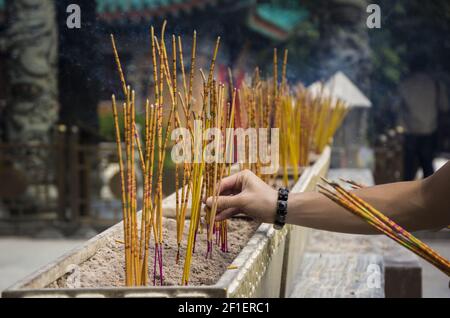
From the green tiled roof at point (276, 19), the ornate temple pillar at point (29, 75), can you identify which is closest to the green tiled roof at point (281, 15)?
the green tiled roof at point (276, 19)

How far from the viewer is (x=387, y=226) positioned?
3.71 ft

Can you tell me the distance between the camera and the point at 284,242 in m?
1.72

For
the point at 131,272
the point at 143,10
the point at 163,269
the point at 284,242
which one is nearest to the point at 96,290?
the point at 131,272

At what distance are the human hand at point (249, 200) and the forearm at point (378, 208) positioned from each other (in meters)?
0.04

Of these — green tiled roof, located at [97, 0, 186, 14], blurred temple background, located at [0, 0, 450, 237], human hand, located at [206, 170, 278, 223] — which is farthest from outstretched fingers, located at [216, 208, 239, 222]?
green tiled roof, located at [97, 0, 186, 14]

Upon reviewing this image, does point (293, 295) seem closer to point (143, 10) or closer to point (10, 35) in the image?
point (143, 10)

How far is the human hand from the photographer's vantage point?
1.28 meters

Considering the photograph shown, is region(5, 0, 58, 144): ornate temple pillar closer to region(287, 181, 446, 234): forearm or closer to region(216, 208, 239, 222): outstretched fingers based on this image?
region(216, 208, 239, 222): outstretched fingers

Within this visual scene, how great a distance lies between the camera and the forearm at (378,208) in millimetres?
1188

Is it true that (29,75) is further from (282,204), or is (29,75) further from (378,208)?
(378,208)

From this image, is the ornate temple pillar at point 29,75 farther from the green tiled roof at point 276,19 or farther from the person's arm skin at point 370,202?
the person's arm skin at point 370,202

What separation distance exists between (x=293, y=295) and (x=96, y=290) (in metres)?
1.04

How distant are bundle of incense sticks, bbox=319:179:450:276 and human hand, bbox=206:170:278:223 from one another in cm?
17

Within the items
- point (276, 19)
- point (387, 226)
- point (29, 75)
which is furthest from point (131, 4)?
point (387, 226)
